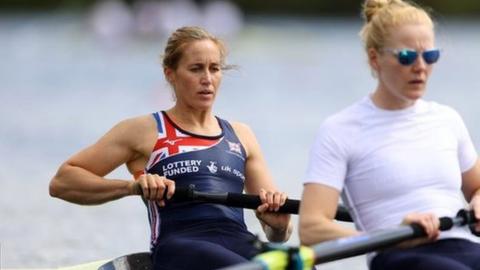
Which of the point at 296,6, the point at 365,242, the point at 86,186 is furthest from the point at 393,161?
the point at 296,6

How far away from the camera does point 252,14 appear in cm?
6344

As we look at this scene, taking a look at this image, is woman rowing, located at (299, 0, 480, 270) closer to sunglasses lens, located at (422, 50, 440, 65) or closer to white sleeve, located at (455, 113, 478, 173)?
sunglasses lens, located at (422, 50, 440, 65)

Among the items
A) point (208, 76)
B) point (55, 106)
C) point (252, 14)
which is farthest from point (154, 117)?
point (252, 14)

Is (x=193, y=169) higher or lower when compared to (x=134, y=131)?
lower

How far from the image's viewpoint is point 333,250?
5.13m

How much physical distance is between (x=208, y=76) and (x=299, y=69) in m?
32.7

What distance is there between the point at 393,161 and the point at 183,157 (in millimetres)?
1592

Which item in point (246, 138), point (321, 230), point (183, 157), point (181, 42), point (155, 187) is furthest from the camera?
point (246, 138)

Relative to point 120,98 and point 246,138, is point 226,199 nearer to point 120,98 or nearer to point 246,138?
point 246,138

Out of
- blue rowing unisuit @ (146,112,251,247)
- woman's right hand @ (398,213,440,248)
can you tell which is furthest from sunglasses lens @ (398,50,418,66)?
blue rowing unisuit @ (146,112,251,247)

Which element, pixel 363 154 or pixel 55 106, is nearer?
pixel 363 154

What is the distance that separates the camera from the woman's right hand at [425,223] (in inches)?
205

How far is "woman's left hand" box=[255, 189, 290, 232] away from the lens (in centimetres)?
664

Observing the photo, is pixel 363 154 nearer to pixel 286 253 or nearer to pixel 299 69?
pixel 286 253
